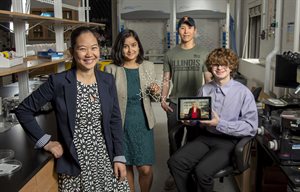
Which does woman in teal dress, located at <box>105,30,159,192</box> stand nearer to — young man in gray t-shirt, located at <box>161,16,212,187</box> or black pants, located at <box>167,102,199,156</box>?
black pants, located at <box>167,102,199,156</box>

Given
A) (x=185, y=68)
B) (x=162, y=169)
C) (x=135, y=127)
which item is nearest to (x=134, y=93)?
(x=135, y=127)

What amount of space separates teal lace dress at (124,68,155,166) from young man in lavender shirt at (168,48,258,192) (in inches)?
8.2

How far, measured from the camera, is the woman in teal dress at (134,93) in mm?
2182

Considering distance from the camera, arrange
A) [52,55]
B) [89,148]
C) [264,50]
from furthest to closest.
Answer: [264,50] < [52,55] < [89,148]

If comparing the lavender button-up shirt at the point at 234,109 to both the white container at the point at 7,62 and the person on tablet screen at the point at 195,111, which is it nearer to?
the person on tablet screen at the point at 195,111

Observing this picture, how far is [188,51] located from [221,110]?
68 cm

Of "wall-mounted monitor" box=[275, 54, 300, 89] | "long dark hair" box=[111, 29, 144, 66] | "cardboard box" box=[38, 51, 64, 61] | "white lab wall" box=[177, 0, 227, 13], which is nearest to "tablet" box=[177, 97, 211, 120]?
"long dark hair" box=[111, 29, 144, 66]

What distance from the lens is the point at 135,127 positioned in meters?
2.20

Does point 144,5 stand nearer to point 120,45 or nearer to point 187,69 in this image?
point 187,69

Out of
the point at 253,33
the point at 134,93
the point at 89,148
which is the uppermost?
the point at 253,33

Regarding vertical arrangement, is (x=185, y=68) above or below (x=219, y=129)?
above

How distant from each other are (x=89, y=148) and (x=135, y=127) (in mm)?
594

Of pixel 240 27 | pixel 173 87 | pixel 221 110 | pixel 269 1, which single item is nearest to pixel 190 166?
pixel 221 110

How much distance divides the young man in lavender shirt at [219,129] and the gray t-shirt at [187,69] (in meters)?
0.40
